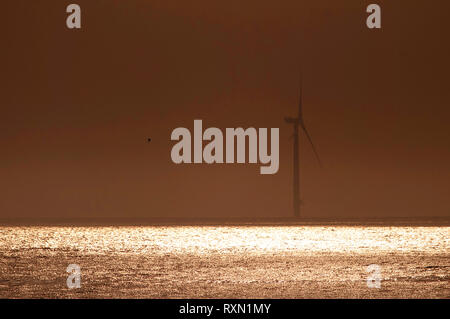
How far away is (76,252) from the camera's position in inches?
1238

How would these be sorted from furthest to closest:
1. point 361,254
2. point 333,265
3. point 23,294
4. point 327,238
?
point 327,238 → point 361,254 → point 333,265 → point 23,294

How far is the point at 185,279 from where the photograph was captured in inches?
862

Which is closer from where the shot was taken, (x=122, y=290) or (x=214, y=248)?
(x=122, y=290)

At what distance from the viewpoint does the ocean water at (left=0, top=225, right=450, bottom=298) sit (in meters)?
19.4

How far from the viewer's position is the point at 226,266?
25.5 metres

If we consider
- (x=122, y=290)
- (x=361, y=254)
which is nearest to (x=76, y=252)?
(x=361, y=254)

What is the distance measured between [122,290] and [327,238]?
22.2 metres

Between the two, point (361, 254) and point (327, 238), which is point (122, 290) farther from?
point (327, 238)

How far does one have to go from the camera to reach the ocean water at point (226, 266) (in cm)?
1943
